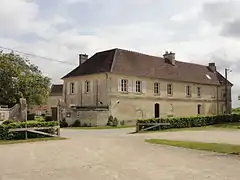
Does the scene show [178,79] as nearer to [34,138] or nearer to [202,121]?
[202,121]

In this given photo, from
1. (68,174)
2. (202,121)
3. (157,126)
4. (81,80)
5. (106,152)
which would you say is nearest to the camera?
(68,174)

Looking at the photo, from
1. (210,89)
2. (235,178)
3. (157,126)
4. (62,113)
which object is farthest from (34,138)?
(210,89)

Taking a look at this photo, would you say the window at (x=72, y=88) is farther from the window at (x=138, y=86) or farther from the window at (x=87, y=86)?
the window at (x=138, y=86)

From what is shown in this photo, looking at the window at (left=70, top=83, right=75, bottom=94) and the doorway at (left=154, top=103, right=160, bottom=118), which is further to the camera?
the doorway at (left=154, top=103, right=160, bottom=118)

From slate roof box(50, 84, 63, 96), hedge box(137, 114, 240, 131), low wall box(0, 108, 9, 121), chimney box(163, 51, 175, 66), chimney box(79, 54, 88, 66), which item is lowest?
hedge box(137, 114, 240, 131)

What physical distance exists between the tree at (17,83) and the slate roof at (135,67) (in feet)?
16.7

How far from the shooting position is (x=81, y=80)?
144 feet

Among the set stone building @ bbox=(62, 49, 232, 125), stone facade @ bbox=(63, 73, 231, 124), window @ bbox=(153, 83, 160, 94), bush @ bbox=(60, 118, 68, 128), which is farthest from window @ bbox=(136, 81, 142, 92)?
bush @ bbox=(60, 118, 68, 128)

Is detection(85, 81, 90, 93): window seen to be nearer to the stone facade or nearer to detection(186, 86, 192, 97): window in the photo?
the stone facade

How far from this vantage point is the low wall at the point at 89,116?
3856 centimetres

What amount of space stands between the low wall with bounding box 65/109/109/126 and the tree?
9.59m

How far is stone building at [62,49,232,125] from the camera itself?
40.4 m

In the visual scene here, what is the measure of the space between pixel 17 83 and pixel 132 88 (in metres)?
14.5

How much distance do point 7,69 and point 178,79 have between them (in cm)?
2150
